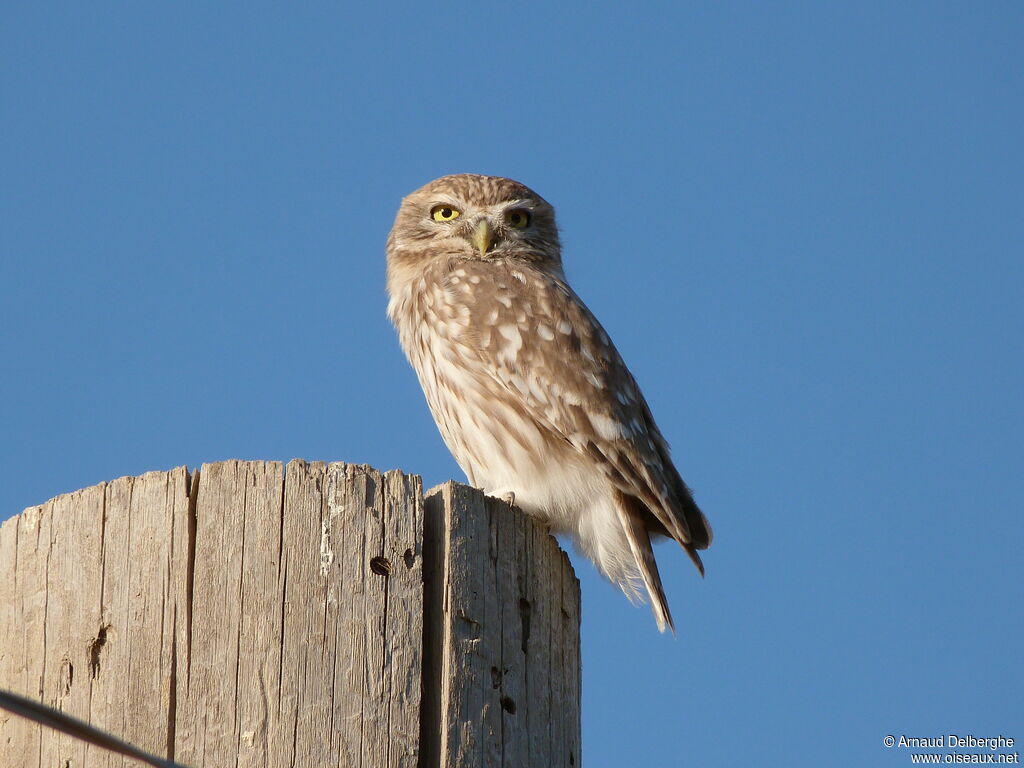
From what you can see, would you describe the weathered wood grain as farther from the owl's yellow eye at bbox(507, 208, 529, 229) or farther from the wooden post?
the owl's yellow eye at bbox(507, 208, 529, 229)

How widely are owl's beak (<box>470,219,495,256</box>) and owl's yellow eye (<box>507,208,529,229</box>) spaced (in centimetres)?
21

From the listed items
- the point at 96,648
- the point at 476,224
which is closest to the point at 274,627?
the point at 96,648

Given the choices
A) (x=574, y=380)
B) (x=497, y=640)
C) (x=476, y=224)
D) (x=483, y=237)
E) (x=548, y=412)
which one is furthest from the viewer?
(x=476, y=224)

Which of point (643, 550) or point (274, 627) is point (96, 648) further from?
point (643, 550)

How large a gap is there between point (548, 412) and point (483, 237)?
62.8 inches

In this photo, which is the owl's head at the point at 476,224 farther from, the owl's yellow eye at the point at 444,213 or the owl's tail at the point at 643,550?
the owl's tail at the point at 643,550

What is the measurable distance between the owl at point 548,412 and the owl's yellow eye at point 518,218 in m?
0.62

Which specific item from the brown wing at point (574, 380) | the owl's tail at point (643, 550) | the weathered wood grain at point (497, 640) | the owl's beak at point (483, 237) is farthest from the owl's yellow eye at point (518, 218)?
the weathered wood grain at point (497, 640)

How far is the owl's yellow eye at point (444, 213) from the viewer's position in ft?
22.8

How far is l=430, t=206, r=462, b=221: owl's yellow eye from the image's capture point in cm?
695

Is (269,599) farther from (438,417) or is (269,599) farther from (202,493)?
(438,417)

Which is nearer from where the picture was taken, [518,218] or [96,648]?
[96,648]

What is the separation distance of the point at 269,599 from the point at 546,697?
79 centimetres

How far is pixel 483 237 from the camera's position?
670 cm
